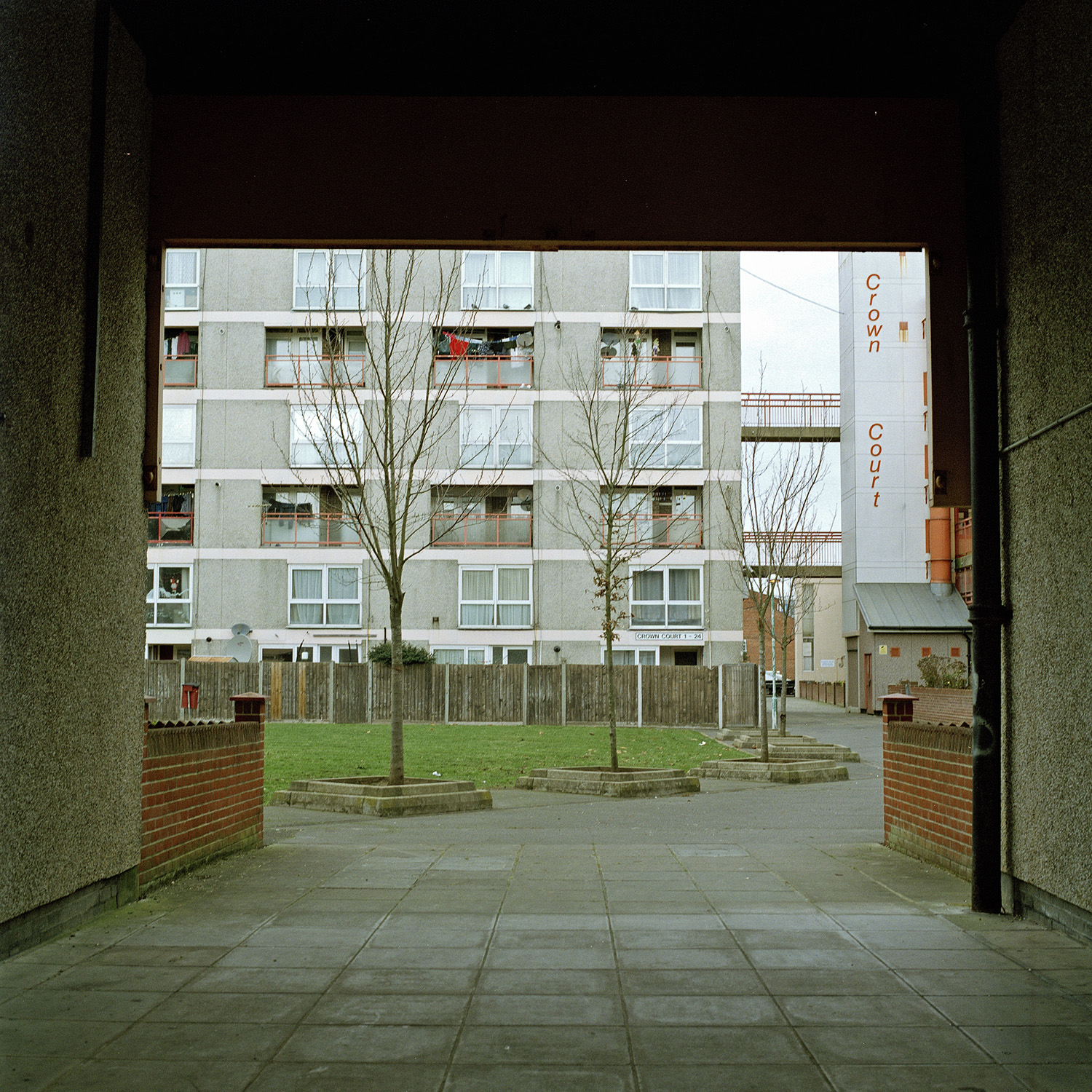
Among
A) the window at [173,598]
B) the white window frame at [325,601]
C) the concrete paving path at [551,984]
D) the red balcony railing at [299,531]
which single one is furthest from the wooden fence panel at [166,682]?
the concrete paving path at [551,984]

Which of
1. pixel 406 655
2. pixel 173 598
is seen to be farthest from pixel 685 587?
pixel 173 598

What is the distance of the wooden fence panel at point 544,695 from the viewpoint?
108 ft

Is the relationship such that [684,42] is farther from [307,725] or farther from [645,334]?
[645,334]

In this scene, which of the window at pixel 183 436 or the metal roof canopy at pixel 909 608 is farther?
the metal roof canopy at pixel 909 608

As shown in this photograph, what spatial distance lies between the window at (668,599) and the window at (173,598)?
14091 millimetres

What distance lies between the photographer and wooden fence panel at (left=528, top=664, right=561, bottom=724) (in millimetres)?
32938

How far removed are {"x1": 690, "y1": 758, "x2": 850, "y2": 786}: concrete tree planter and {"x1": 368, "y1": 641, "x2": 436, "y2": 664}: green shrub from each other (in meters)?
16.3

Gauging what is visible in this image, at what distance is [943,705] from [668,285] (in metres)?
20.8

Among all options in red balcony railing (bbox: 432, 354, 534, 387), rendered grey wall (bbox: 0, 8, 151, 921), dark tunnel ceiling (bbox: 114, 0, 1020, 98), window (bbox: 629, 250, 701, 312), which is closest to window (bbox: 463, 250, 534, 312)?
red balcony railing (bbox: 432, 354, 534, 387)

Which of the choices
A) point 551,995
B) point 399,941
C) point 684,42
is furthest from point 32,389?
point 684,42

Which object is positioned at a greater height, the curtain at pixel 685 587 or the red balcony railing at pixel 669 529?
the red balcony railing at pixel 669 529

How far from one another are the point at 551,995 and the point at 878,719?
34.8 m

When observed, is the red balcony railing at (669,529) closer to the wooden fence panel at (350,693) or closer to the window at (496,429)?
the window at (496,429)

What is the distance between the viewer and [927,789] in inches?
364
